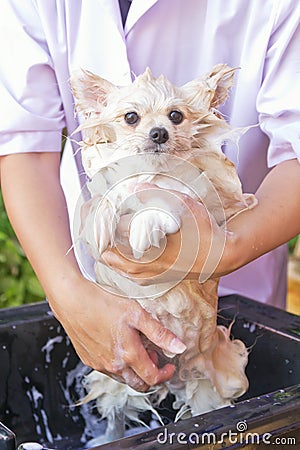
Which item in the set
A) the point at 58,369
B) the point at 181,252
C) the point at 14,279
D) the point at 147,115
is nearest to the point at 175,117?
the point at 147,115

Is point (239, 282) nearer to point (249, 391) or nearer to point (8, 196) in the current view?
point (249, 391)

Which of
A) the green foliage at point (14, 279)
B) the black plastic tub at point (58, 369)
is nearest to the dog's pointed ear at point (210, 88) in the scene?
the black plastic tub at point (58, 369)

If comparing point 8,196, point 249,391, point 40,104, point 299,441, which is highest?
point 40,104

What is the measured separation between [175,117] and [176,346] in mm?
267

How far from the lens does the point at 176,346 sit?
2.91 feet

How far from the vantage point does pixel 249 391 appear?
1.13 m

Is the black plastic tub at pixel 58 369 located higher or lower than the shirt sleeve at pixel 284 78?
lower

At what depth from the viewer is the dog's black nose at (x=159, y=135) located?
78 centimetres

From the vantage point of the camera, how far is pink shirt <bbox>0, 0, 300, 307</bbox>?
3.18 ft

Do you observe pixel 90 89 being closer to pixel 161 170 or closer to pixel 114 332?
pixel 161 170

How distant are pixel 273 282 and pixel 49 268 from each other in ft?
1.68

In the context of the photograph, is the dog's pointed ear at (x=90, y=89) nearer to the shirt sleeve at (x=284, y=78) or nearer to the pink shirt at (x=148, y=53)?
the pink shirt at (x=148, y=53)

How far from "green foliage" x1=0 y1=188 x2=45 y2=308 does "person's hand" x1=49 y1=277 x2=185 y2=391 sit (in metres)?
1.36

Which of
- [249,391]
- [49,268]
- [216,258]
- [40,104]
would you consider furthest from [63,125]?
[249,391]
